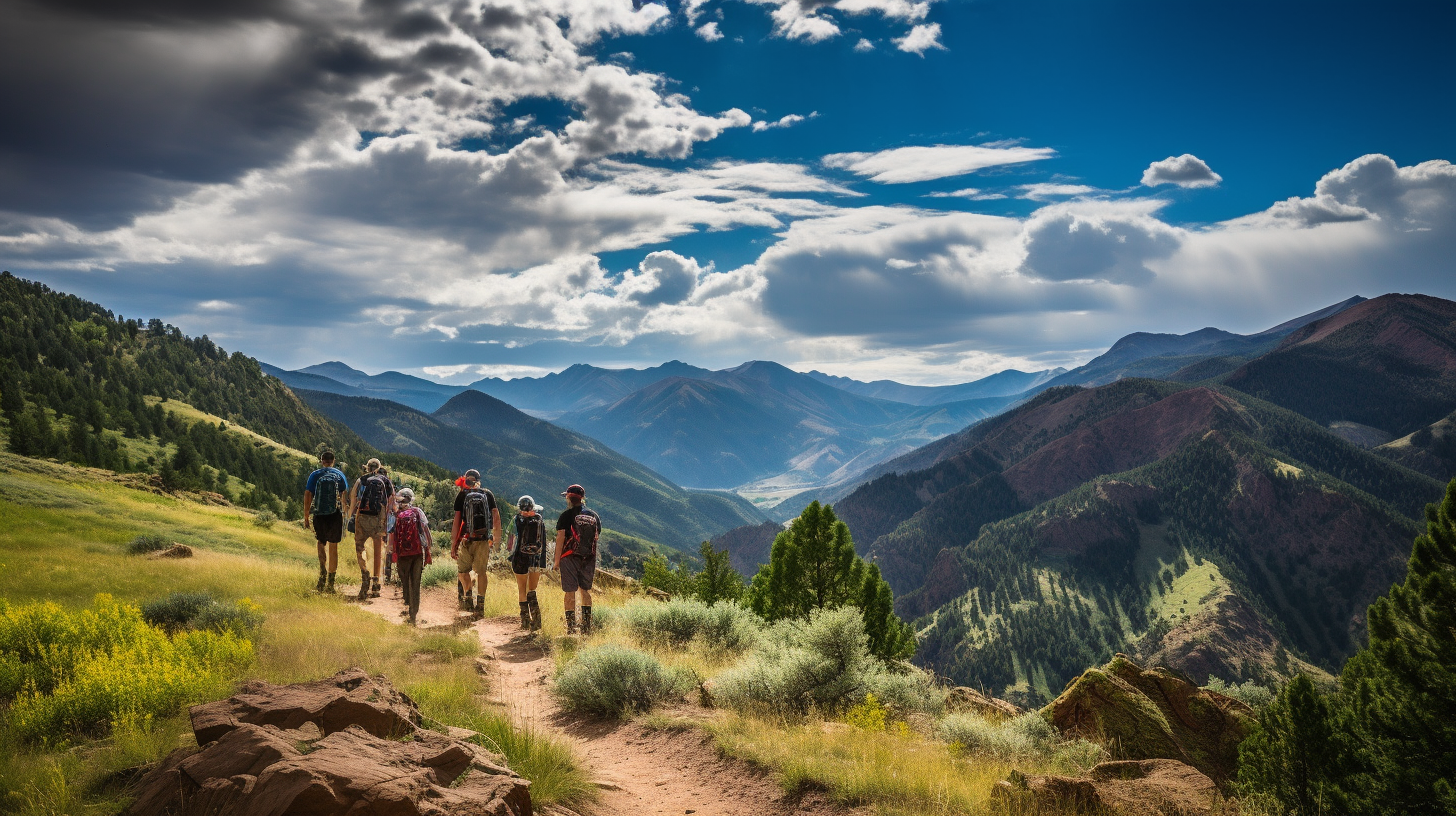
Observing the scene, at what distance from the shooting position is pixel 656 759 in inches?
302

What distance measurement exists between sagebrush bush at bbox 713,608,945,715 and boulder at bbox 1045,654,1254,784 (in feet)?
8.43

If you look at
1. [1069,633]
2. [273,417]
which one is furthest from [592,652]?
[1069,633]

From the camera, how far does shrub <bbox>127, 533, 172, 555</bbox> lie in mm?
17234

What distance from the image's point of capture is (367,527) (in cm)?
1548

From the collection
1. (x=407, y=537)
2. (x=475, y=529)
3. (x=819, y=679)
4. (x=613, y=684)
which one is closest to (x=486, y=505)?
(x=475, y=529)

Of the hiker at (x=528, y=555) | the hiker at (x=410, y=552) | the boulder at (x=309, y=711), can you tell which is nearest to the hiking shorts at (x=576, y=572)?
the hiker at (x=528, y=555)

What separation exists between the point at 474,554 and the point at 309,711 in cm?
948

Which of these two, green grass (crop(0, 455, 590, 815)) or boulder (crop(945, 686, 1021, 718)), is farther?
boulder (crop(945, 686, 1021, 718))

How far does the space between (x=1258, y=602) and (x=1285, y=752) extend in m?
230

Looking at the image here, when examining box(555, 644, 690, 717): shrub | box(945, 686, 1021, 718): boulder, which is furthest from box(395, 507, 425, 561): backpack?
box(945, 686, 1021, 718): boulder

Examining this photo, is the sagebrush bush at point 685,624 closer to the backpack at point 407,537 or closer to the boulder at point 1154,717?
the backpack at point 407,537

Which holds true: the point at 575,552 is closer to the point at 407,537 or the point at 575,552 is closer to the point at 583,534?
the point at 583,534

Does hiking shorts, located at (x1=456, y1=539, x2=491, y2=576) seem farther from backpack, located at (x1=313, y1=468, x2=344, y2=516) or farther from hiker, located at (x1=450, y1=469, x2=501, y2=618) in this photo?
backpack, located at (x1=313, y1=468, x2=344, y2=516)

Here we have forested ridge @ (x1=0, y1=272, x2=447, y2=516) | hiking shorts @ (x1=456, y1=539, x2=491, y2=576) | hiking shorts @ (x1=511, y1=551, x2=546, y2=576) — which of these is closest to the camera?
hiking shorts @ (x1=511, y1=551, x2=546, y2=576)
